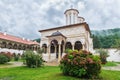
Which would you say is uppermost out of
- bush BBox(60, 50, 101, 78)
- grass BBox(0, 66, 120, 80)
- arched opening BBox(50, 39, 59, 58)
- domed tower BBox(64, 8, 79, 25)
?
domed tower BBox(64, 8, 79, 25)

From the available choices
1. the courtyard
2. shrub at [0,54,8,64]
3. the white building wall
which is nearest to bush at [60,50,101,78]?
the courtyard

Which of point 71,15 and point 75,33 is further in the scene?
point 71,15

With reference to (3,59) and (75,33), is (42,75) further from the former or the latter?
(75,33)

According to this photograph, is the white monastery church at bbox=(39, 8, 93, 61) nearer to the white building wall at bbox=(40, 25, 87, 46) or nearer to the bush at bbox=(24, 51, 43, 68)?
the white building wall at bbox=(40, 25, 87, 46)

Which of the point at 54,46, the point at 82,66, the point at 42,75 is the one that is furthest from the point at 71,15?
the point at 82,66

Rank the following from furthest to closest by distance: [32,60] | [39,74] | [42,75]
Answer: [32,60]
[39,74]
[42,75]

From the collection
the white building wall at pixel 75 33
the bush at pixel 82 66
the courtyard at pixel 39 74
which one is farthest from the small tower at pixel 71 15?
the bush at pixel 82 66

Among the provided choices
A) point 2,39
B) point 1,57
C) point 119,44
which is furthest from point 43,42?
point 119,44

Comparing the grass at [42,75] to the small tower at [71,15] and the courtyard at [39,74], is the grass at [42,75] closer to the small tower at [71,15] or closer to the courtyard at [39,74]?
the courtyard at [39,74]

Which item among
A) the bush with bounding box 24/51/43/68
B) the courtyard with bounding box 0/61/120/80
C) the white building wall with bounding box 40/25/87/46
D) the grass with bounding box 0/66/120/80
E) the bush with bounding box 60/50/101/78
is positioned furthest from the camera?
the white building wall with bounding box 40/25/87/46

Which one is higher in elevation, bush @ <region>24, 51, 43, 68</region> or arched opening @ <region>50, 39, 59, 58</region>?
arched opening @ <region>50, 39, 59, 58</region>

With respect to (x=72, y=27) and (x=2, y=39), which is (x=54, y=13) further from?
(x=2, y=39)

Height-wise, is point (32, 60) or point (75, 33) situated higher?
point (75, 33)

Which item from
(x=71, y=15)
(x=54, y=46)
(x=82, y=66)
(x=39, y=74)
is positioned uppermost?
(x=71, y=15)
